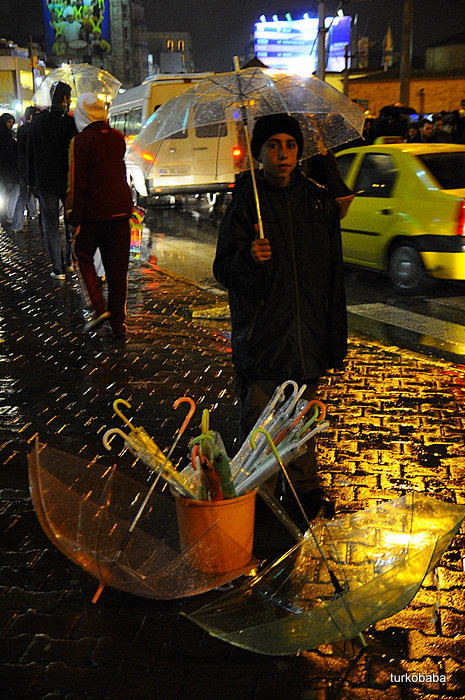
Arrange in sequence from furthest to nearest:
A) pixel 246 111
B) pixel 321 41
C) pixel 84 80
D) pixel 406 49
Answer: pixel 321 41 → pixel 406 49 → pixel 84 80 → pixel 246 111

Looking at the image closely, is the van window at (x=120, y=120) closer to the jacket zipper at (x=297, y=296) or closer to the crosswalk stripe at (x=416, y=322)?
the crosswalk stripe at (x=416, y=322)

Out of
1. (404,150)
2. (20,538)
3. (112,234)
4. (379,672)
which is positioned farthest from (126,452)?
(404,150)

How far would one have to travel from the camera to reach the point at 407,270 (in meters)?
9.59

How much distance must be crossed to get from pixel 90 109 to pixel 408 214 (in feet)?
13.2

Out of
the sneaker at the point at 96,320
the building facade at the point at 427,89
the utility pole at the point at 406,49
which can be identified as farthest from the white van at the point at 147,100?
the building facade at the point at 427,89

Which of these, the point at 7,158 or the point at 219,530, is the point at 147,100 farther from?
the point at 219,530

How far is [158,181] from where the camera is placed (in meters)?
18.3

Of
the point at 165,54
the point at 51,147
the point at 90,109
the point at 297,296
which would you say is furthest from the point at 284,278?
the point at 165,54

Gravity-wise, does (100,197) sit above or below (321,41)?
below

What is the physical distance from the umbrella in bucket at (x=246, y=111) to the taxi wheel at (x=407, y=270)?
4.34 metres

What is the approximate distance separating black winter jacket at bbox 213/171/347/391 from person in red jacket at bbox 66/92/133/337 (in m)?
3.64

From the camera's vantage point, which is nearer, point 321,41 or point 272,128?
point 272,128

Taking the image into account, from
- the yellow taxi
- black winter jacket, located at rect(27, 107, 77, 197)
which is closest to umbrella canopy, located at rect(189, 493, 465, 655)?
the yellow taxi

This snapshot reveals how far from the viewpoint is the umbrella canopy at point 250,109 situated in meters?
4.28
